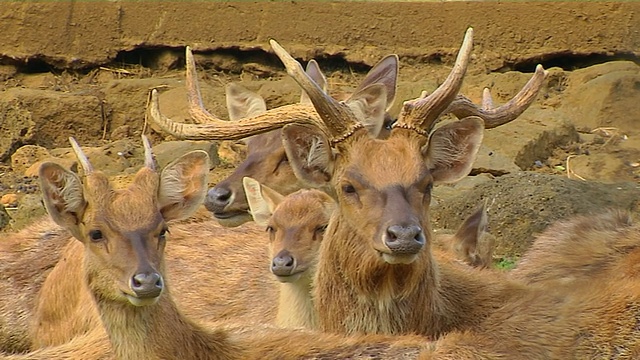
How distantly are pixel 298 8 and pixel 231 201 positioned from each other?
4760 mm

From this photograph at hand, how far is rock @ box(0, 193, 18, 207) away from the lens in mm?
10688

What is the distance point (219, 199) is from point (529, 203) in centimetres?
231

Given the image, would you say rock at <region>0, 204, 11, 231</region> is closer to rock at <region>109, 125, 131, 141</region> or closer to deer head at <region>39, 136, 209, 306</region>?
rock at <region>109, 125, 131, 141</region>

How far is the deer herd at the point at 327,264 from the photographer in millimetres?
6094

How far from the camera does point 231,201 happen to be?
26.4 feet

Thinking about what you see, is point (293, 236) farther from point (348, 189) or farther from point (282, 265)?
point (348, 189)

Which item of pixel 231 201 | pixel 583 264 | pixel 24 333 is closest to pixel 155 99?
pixel 231 201

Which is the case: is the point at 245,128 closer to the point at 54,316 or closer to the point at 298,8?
the point at 54,316

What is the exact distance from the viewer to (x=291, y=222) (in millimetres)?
7449

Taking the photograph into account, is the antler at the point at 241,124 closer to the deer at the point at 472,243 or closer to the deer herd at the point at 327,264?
the deer herd at the point at 327,264

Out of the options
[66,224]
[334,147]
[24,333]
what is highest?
[334,147]

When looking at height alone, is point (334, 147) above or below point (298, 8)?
above

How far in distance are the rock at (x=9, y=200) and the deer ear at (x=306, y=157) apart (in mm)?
4376

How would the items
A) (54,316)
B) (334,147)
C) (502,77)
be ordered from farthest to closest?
(502,77) < (54,316) < (334,147)
